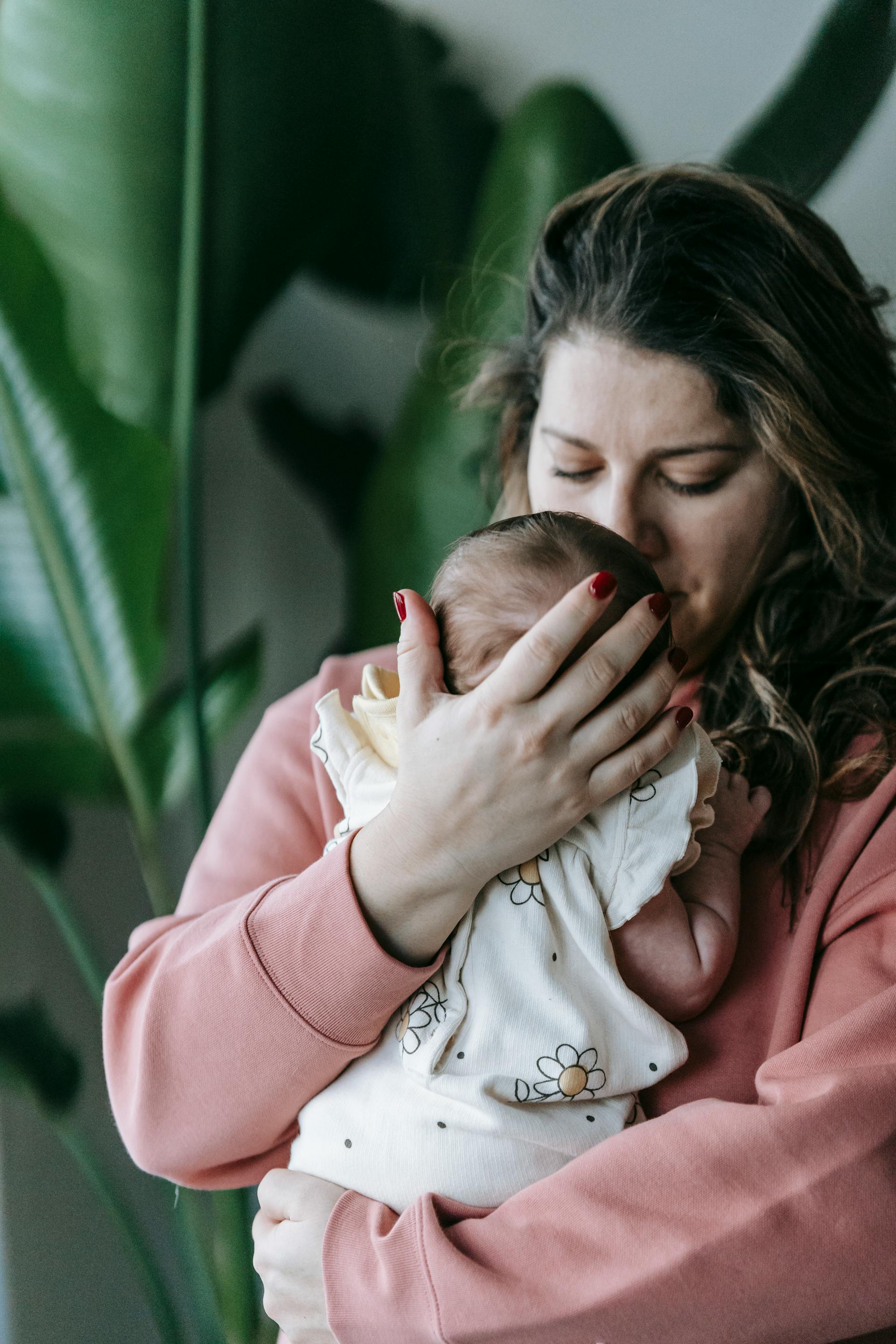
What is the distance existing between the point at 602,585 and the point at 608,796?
0.59ft

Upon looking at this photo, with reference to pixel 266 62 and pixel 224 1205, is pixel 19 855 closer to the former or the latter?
pixel 224 1205

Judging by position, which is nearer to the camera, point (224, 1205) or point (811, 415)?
point (811, 415)

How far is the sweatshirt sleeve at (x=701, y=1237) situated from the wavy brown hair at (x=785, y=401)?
0.99 ft

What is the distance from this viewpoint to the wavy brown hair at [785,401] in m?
1.16

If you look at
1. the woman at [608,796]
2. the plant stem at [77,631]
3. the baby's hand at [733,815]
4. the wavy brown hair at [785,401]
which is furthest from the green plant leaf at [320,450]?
the baby's hand at [733,815]

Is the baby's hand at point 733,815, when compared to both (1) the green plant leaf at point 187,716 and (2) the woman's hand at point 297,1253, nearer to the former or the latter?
(2) the woman's hand at point 297,1253

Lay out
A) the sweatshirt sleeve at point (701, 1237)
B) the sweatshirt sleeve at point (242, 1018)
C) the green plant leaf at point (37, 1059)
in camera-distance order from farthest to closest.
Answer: the green plant leaf at point (37, 1059)
the sweatshirt sleeve at point (242, 1018)
the sweatshirt sleeve at point (701, 1237)

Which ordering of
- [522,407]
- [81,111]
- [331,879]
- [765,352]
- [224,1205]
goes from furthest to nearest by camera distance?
[224,1205]
[81,111]
[522,407]
[765,352]
[331,879]

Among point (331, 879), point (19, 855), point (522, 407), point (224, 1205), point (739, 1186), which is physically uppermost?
point (522, 407)

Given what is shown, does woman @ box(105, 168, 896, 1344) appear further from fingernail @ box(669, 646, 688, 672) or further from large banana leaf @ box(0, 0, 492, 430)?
large banana leaf @ box(0, 0, 492, 430)

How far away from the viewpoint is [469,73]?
1.76 meters

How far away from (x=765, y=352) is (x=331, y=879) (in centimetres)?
73

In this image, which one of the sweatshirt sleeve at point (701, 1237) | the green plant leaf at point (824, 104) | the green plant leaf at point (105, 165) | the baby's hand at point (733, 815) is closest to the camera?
the sweatshirt sleeve at point (701, 1237)

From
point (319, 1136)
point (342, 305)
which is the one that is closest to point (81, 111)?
point (342, 305)
